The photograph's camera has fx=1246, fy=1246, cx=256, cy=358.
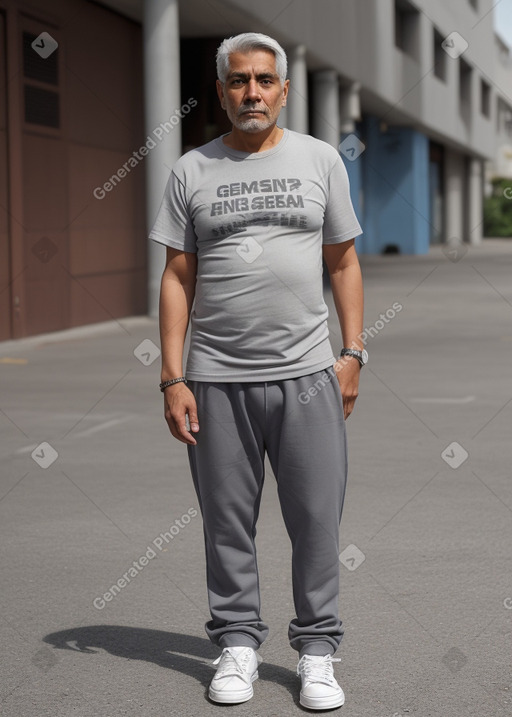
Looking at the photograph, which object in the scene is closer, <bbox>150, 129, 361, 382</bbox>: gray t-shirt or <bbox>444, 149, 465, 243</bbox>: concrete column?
<bbox>150, 129, 361, 382</bbox>: gray t-shirt

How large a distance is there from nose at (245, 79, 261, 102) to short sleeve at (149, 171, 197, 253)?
313mm

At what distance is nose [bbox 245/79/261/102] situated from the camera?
3471 mm

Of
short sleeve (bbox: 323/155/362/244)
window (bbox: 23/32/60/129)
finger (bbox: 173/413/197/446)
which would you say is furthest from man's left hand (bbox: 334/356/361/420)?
window (bbox: 23/32/60/129)

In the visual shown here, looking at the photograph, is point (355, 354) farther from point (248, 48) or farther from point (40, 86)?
point (40, 86)

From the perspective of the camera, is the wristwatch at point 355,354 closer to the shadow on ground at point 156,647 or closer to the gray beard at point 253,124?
the gray beard at point 253,124

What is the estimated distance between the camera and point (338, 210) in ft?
11.9

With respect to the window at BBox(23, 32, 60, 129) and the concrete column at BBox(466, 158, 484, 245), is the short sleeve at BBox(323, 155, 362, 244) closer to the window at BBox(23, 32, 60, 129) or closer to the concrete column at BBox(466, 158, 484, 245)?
the window at BBox(23, 32, 60, 129)

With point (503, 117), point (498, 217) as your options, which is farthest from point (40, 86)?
point (503, 117)

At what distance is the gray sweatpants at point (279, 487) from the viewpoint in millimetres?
3590

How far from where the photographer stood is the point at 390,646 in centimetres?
407

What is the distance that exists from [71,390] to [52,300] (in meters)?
5.55

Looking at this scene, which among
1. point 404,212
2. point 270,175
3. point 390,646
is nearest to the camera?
point 270,175

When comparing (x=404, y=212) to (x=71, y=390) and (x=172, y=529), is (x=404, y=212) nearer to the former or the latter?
(x=71, y=390)

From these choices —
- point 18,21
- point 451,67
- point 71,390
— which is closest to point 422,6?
point 451,67
